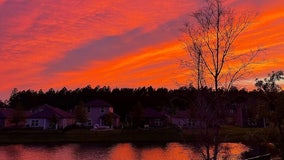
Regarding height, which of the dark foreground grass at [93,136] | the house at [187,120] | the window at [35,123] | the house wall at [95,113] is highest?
the house wall at [95,113]

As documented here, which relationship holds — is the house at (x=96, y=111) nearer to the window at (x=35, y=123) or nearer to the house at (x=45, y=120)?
the house at (x=45, y=120)

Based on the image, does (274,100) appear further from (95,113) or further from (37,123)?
(95,113)

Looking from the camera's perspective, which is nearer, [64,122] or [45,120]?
[45,120]

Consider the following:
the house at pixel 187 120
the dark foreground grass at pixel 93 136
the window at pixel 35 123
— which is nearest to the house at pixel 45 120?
the window at pixel 35 123

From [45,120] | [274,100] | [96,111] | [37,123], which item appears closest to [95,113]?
[96,111]

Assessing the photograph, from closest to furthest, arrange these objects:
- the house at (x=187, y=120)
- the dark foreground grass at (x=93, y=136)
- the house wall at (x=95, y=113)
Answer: the house at (x=187, y=120)
the dark foreground grass at (x=93, y=136)
the house wall at (x=95, y=113)

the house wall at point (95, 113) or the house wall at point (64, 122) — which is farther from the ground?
the house wall at point (95, 113)

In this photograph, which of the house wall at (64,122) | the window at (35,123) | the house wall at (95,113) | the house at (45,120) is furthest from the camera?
the house wall at (95,113)

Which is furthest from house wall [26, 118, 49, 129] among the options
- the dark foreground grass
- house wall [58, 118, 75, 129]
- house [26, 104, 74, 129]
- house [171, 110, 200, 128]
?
house [171, 110, 200, 128]

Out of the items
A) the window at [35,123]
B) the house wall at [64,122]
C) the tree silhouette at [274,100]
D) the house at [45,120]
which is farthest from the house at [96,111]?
the tree silhouette at [274,100]

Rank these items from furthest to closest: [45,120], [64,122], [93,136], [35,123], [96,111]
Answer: [96,111], [64,122], [35,123], [45,120], [93,136]

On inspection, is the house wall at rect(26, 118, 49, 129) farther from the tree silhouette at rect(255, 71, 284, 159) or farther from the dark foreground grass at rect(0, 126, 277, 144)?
the tree silhouette at rect(255, 71, 284, 159)

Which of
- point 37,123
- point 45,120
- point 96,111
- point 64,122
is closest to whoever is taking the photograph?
point 45,120

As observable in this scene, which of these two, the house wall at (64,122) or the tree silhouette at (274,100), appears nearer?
the tree silhouette at (274,100)
